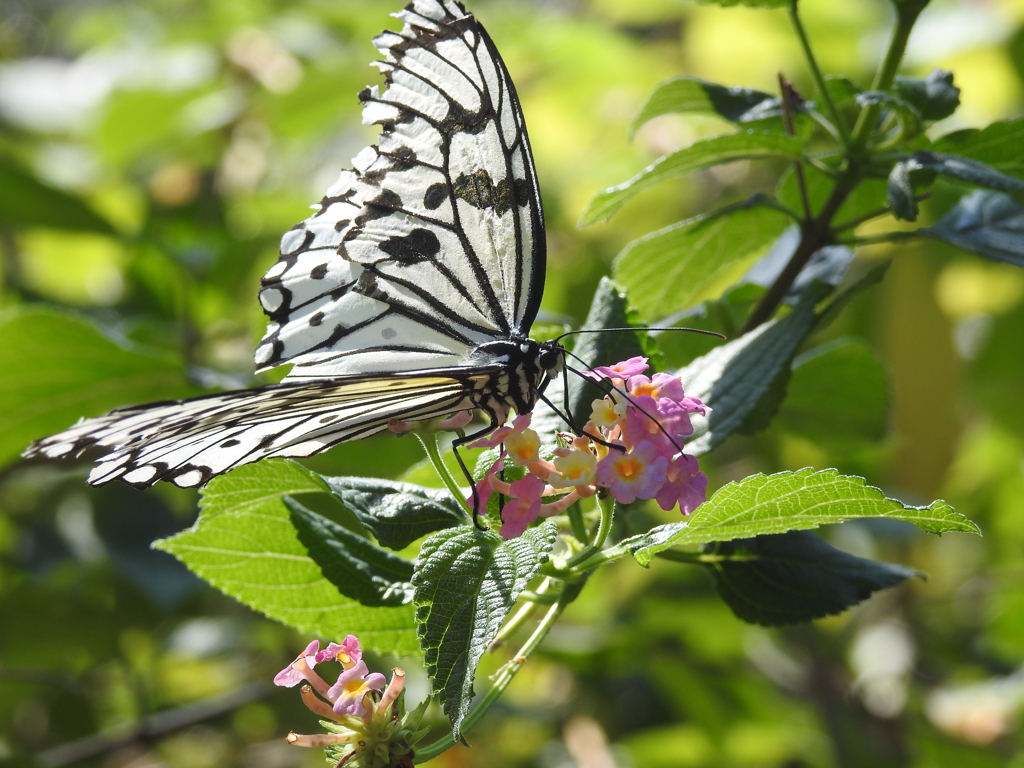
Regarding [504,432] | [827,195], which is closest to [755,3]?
[827,195]

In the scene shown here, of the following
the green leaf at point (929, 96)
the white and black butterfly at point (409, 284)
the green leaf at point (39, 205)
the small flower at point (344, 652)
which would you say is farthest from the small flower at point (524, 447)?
the green leaf at point (39, 205)

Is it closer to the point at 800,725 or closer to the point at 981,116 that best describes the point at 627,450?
the point at 800,725

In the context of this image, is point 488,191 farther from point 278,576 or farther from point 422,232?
point 278,576

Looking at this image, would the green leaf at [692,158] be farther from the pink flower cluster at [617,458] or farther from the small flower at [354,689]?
the small flower at [354,689]

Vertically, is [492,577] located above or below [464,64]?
below

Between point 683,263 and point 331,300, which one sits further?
point 683,263

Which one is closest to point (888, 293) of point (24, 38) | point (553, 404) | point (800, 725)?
point (800, 725)
